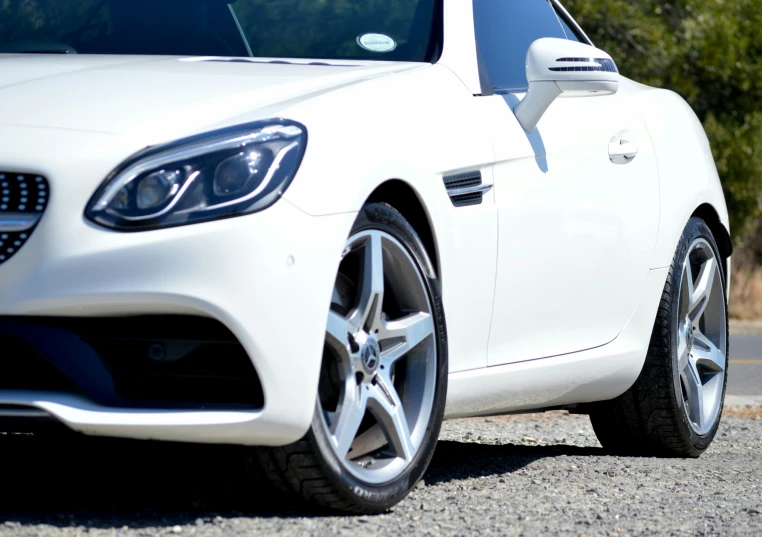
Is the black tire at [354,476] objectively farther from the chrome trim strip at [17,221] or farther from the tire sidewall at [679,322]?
the tire sidewall at [679,322]

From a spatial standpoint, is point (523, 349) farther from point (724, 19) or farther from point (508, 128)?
point (724, 19)

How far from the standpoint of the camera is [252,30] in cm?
459

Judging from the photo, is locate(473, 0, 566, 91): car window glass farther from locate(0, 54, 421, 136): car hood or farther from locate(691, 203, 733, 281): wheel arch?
locate(691, 203, 733, 281): wheel arch

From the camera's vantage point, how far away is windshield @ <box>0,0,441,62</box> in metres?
4.48

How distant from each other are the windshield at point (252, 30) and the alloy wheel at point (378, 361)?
0.90m

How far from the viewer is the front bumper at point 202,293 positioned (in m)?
3.19

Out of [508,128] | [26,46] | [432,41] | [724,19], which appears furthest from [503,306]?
[724,19]

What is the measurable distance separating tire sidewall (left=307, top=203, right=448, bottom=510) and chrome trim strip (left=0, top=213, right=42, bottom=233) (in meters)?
0.77

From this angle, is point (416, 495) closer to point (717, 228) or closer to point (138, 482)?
point (138, 482)

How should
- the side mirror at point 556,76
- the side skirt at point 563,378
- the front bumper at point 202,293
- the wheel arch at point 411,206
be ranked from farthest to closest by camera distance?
the side mirror at point 556,76 < the side skirt at point 563,378 < the wheel arch at point 411,206 < the front bumper at point 202,293

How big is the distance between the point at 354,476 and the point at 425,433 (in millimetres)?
362

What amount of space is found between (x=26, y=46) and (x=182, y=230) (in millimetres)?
1818

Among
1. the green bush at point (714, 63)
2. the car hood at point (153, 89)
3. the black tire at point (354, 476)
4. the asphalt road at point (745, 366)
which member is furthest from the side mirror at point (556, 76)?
the green bush at point (714, 63)

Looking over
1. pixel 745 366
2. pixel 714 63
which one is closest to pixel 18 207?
pixel 745 366
